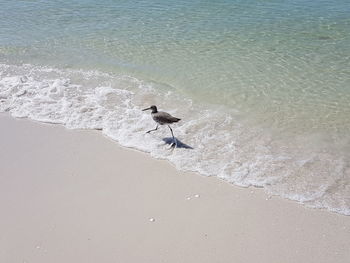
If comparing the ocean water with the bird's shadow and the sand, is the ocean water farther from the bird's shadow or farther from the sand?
the sand

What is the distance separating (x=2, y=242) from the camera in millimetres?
5480

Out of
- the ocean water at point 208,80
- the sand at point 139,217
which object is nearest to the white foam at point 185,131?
the ocean water at point 208,80

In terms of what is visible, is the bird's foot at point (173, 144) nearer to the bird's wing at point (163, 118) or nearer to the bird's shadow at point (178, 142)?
the bird's shadow at point (178, 142)

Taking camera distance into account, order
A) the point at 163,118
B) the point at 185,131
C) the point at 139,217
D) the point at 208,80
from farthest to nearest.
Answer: the point at 208,80, the point at 185,131, the point at 163,118, the point at 139,217

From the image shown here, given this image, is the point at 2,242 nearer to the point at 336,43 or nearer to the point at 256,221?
the point at 256,221

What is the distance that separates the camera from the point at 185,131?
7918 millimetres

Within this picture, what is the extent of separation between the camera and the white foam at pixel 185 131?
658cm

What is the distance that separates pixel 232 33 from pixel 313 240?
26.3ft

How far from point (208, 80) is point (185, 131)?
7.52 feet

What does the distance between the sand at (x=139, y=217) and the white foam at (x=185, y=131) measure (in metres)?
0.29

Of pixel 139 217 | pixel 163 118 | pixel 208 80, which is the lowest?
pixel 139 217

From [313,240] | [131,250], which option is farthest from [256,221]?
[131,250]

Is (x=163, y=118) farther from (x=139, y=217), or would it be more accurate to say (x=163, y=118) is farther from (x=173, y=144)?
(x=139, y=217)

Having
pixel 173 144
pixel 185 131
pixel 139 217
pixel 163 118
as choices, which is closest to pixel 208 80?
pixel 185 131
